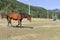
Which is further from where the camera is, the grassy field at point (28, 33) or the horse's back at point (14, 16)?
the horse's back at point (14, 16)

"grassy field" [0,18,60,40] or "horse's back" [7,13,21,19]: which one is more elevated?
"horse's back" [7,13,21,19]

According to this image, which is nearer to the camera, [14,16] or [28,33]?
[28,33]

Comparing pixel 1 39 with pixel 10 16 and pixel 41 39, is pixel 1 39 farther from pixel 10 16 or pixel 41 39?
pixel 10 16

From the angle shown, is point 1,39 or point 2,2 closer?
point 1,39

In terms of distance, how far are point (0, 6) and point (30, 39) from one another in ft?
221

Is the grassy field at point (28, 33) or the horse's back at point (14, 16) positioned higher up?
the horse's back at point (14, 16)

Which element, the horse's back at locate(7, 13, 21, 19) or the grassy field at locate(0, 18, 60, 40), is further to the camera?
the horse's back at locate(7, 13, 21, 19)

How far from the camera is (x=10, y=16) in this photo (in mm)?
25922

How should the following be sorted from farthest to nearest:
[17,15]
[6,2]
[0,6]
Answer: [6,2] → [0,6] → [17,15]

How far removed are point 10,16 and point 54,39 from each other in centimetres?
1137

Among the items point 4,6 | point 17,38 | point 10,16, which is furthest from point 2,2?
point 17,38

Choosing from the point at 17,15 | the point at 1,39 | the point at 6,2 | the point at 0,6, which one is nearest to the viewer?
Answer: the point at 1,39

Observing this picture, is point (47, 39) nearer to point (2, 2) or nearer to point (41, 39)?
point (41, 39)

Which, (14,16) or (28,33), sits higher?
(14,16)
